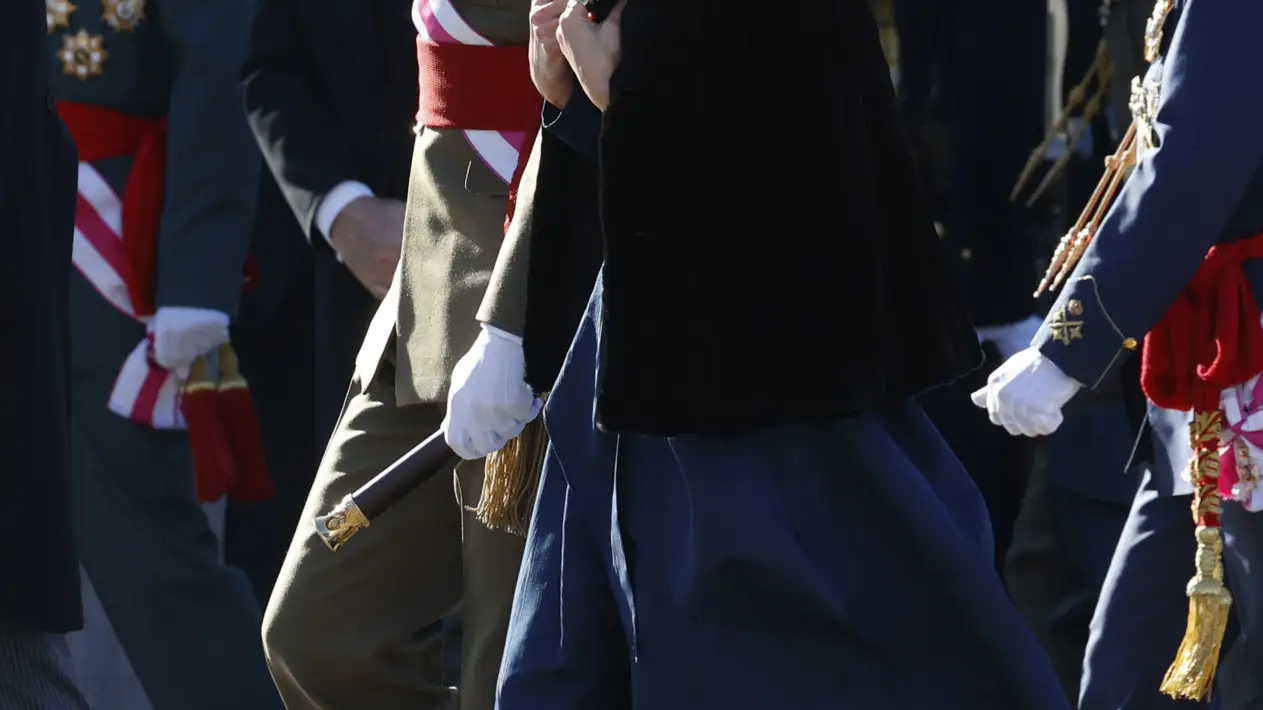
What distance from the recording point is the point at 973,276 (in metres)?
4.38

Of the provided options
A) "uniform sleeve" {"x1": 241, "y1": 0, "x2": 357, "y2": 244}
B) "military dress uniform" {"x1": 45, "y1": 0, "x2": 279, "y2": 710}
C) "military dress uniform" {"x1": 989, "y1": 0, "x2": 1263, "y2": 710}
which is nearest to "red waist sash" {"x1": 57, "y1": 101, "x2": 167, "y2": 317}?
"military dress uniform" {"x1": 45, "y1": 0, "x2": 279, "y2": 710}

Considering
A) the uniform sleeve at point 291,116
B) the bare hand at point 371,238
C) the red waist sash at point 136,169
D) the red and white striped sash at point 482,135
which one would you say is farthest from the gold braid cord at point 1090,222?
the red waist sash at point 136,169

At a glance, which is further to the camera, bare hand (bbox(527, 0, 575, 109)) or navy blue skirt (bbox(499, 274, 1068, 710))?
bare hand (bbox(527, 0, 575, 109))

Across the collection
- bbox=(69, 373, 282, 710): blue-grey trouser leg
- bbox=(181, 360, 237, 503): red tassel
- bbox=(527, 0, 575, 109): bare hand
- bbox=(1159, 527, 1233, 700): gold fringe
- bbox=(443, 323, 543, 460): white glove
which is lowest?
bbox=(69, 373, 282, 710): blue-grey trouser leg

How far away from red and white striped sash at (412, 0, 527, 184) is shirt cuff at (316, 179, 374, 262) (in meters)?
0.89

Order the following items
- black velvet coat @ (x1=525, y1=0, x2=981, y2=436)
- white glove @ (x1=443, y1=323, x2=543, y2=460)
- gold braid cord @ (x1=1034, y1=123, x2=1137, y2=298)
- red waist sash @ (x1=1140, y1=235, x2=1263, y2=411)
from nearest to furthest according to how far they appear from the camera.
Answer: black velvet coat @ (x1=525, y1=0, x2=981, y2=436), white glove @ (x1=443, y1=323, x2=543, y2=460), red waist sash @ (x1=1140, y1=235, x2=1263, y2=411), gold braid cord @ (x1=1034, y1=123, x2=1137, y2=298)

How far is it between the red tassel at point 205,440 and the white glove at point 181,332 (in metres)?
0.04

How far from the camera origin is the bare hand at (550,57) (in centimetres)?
266

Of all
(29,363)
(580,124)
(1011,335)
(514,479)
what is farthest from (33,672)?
(1011,335)

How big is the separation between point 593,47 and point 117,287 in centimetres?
217

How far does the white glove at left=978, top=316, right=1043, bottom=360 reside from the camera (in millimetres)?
4379

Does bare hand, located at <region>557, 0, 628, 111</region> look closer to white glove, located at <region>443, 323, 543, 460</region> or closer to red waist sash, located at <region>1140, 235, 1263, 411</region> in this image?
white glove, located at <region>443, 323, 543, 460</region>

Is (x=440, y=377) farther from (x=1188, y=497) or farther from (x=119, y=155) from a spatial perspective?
(x=119, y=155)

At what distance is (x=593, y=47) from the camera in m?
2.53
